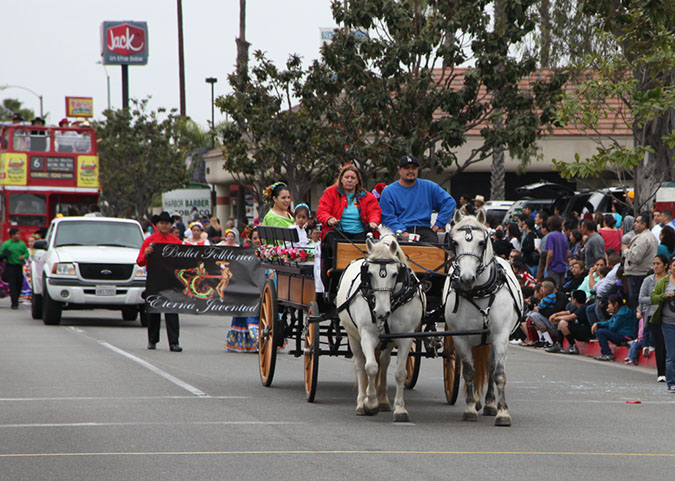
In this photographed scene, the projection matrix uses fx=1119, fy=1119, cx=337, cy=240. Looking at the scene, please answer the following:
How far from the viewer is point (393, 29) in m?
25.2

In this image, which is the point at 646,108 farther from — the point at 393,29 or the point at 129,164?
the point at 129,164

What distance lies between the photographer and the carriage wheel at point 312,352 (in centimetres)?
1082

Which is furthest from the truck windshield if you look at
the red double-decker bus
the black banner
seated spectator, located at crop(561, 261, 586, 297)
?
the red double-decker bus

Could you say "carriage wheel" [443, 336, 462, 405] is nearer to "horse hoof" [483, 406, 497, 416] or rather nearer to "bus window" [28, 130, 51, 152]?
"horse hoof" [483, 406, 497, 416]

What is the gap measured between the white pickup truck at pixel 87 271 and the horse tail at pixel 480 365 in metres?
11.9

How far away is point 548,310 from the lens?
60.7 feet

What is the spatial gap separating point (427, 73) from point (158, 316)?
10.3 metres

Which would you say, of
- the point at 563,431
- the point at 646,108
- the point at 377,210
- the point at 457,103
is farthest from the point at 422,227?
the point at 457,103

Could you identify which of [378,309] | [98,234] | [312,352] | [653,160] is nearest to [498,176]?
[653,160]

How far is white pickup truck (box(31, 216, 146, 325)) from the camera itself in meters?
21.2

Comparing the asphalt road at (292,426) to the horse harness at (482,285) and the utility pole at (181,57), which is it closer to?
the horse harness at (482,285)

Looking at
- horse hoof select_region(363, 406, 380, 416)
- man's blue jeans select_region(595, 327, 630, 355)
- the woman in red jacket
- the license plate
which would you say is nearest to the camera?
horse hoof select_region(363, 406, 380, 416)

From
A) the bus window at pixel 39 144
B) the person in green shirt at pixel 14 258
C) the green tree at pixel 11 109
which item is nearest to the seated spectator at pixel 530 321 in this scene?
the person in green shirt at pixel 14 258

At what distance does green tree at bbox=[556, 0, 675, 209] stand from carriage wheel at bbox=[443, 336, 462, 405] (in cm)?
365
